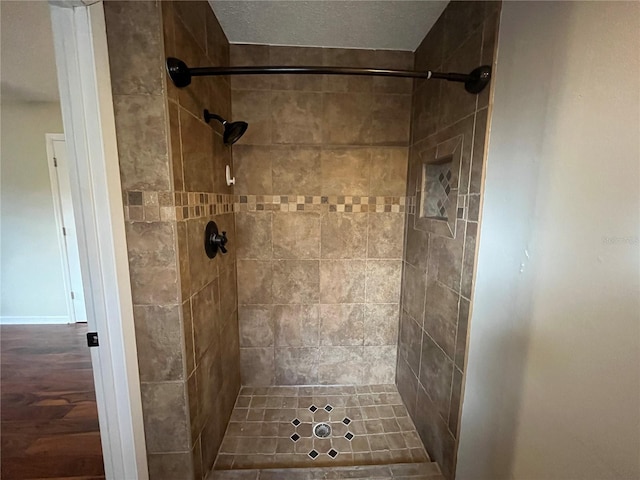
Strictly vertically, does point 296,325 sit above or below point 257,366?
above

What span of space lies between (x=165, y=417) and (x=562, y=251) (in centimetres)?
156

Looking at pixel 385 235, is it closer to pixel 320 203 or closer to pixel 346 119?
pixel 320 203

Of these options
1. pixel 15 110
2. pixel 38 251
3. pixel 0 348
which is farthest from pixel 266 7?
pixel 0 348

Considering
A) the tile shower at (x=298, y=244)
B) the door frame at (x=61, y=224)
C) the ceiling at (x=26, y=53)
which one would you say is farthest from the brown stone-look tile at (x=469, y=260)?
the door frame at (x=61, y=224)

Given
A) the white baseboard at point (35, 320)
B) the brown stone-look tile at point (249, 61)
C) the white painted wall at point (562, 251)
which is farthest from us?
the white baseboard at point (35, 320)

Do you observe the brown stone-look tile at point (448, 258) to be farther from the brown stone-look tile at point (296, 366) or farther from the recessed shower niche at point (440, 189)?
the brown stone-look tile at point (296, 366)

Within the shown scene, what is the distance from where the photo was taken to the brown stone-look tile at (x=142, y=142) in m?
0.89

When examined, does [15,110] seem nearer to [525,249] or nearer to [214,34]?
[214,34]

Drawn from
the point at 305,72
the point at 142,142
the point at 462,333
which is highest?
the point at 305,72

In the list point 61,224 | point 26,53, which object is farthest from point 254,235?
point 61,224

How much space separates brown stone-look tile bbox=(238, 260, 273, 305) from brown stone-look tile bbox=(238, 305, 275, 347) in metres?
0.05

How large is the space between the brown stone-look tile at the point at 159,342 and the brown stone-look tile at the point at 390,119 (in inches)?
61.1

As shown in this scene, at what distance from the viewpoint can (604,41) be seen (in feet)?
2.00

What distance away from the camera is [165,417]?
1.06 m
